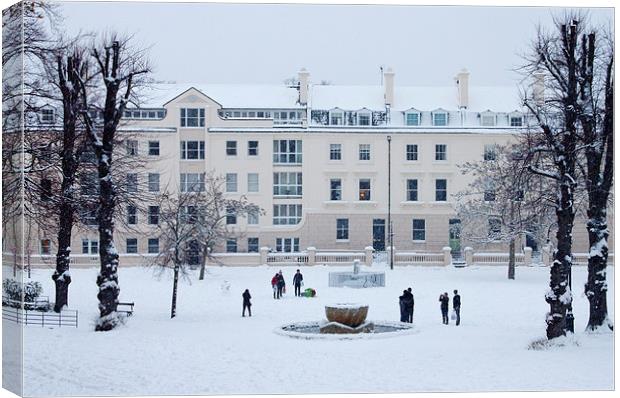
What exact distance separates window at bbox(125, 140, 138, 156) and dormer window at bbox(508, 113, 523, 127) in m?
6.74

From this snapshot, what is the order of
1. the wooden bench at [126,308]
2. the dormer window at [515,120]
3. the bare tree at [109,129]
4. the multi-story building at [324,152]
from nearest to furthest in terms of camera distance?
the bare tree at [109,129], the wooden bench at [126,308], the multi-story building at [324,152], the dormer window at [515,120]

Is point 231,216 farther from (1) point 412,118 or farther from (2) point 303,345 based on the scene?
(1) point 412,118

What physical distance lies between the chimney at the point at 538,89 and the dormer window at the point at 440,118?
1768 millimetres

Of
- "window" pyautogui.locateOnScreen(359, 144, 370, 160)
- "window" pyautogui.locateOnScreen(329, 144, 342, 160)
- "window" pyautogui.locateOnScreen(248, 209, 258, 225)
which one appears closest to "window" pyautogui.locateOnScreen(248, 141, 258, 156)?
"window" pyautogui.locateOnScreen(248, 209, 258, 225)

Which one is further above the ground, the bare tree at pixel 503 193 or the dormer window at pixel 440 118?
the dormer window at pixel 440 118

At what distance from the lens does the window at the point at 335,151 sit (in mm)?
23094

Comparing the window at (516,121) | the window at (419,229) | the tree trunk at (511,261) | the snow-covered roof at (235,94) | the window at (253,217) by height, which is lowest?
the tree trunk at (511,261)

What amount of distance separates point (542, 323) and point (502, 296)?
33.4 inches

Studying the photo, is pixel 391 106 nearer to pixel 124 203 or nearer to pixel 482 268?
pixel 482 268

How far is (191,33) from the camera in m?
20.7

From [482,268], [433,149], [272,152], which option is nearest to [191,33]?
[272,152]

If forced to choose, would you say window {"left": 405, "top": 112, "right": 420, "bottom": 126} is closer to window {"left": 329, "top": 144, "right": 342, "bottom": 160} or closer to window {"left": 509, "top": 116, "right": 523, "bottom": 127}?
window {"left": 329, "top": 144, "right": 342, "bottom": 160}

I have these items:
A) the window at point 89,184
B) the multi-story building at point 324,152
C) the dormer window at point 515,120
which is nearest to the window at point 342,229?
the multi-story building at point 324,152

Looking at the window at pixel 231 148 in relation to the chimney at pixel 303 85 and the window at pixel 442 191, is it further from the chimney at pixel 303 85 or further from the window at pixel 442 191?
the window at pixel 442 191
